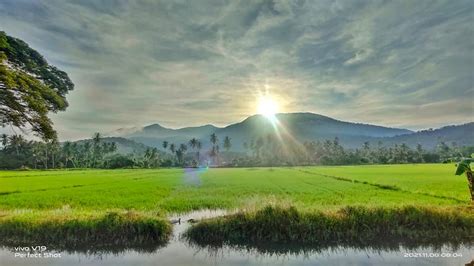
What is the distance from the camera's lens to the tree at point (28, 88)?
12511mm

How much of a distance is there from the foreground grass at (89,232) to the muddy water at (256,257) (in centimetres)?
48

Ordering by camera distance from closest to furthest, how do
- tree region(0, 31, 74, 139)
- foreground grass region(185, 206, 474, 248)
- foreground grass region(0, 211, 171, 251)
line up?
foreground grass region(0, 211, 171, 251) < foreground grass region(185, 206, 474, 248) < tree region(0, 31, 74, 139)

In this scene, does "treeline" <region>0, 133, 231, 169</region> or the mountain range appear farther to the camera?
the mountain range

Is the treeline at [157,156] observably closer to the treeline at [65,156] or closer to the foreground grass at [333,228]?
the treeline at [65,156]

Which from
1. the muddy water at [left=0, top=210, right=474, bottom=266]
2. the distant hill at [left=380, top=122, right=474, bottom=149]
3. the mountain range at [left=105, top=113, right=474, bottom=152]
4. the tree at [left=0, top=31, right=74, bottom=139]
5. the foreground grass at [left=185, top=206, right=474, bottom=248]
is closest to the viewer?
the muddy water at [left=0, top=210, right=474, bottom=266]

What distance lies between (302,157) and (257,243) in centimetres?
5567

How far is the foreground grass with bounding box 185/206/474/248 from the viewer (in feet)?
27.0

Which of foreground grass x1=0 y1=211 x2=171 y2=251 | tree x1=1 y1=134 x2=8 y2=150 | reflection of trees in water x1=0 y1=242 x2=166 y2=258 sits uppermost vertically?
tree x1=1 y1=134 x2=8 y2=150

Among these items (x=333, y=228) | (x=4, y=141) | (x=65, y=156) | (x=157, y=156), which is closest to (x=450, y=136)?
(x=157, y=156)

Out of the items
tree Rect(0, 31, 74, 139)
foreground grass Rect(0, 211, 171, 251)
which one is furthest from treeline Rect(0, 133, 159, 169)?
foreground grass Rect(0, 211, 171, 251)

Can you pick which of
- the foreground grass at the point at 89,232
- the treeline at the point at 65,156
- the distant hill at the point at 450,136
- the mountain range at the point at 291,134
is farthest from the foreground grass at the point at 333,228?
the mountain range at the point at 291,134

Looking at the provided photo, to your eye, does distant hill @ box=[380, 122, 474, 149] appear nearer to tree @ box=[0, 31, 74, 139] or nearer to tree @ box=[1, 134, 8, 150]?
tree @ box=[0, 31, 74, 139]

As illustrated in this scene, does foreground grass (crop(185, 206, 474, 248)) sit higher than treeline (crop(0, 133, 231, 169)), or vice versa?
treeline (crop(0, 133, 231, 169))

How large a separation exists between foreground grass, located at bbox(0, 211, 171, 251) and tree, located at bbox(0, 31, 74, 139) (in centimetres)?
580
